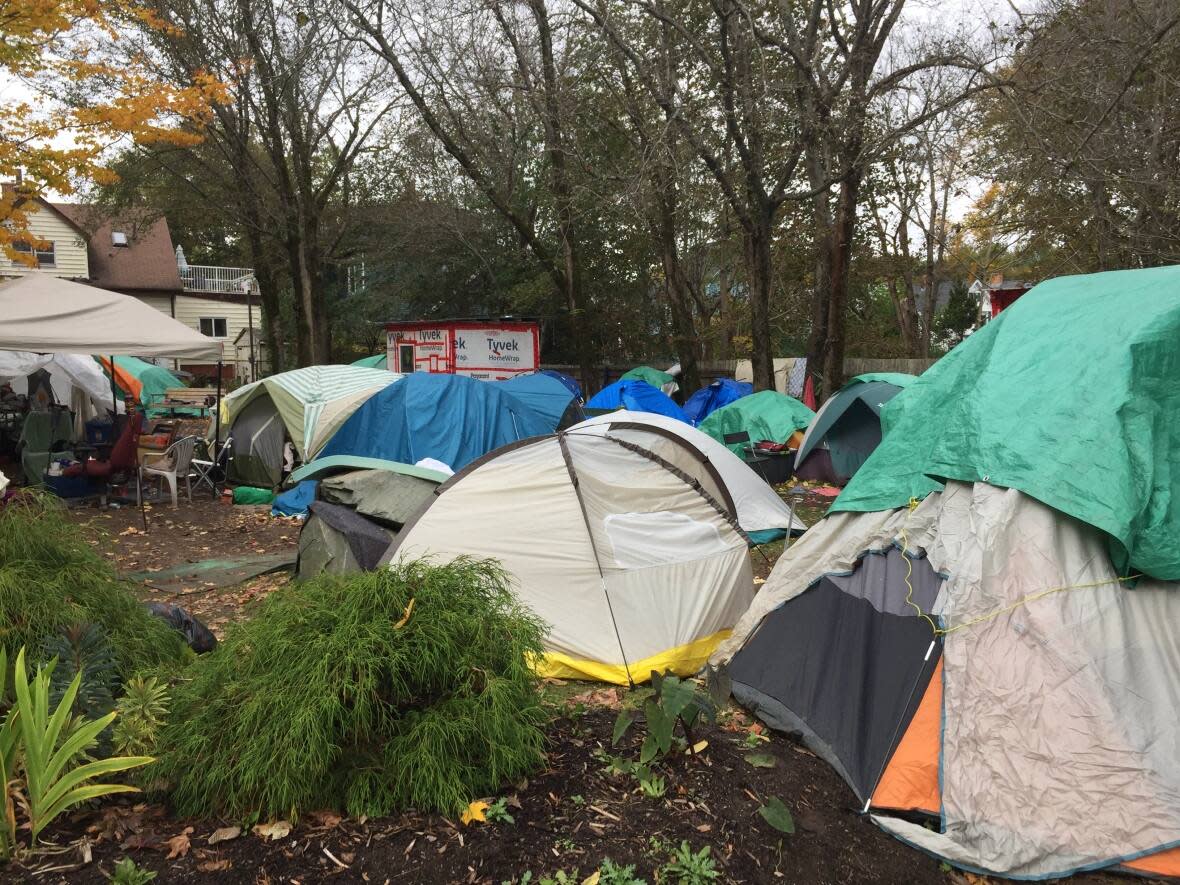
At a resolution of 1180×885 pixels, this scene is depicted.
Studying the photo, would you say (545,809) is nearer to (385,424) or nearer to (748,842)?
(748,842)

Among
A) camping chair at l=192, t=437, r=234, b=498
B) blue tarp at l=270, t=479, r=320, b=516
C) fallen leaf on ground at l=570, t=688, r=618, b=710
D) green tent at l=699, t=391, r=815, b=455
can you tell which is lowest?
fallen leaf on ground at l=570, t=688, r=618, b=710

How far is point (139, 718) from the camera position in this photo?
304cm

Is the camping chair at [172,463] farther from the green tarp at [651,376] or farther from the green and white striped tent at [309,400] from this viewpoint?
the green tarp at [651,376]

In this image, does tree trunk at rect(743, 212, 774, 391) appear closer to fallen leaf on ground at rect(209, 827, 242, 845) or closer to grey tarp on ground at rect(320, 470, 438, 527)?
grey tarp on ground at rect(320, 470, 438, 527)

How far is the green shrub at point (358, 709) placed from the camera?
2803 millimetres

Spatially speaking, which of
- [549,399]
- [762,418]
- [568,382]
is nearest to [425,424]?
[549,399]

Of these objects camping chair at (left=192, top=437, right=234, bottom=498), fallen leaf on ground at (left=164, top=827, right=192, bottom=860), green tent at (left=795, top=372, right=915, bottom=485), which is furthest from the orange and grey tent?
camping chair at (left=192, top=437, right=234, bottom=498)

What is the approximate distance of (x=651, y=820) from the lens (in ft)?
9.68

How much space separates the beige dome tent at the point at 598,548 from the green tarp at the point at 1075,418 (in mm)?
1236

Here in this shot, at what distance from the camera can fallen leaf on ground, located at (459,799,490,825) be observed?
283 centimetres

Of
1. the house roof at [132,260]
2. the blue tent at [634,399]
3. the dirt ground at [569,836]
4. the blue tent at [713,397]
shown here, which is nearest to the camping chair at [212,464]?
the blue tent at [634,399]

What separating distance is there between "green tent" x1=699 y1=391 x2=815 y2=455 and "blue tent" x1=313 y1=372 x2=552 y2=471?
3.29 m

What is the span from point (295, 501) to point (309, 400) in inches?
59.4

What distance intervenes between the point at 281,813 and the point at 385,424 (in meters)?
8.28
